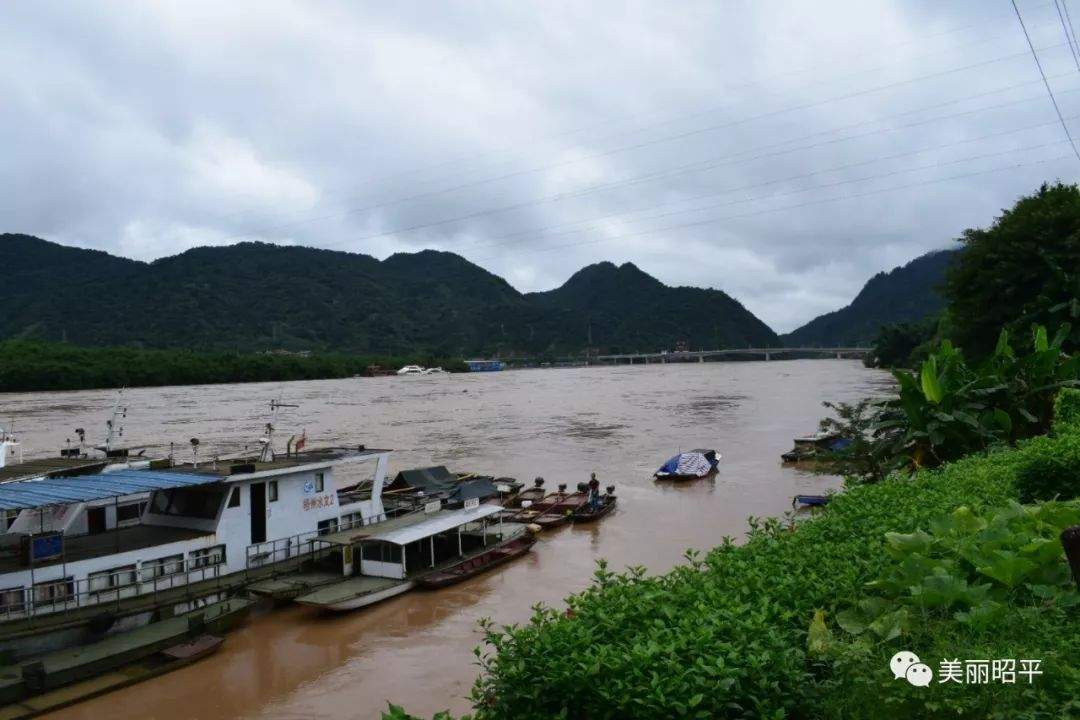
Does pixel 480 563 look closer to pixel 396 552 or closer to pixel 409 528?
pixel 409 528

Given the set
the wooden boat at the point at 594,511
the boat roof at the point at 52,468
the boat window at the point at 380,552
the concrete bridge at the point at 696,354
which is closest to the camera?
the boat roof at the point at 52,468

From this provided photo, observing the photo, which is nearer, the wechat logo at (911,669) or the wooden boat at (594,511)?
the wechat logo at (911,669)


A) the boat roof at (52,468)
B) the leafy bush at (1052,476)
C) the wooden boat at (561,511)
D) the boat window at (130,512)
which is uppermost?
the leafy bush at (1052,476)

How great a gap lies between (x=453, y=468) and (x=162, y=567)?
67.6ft

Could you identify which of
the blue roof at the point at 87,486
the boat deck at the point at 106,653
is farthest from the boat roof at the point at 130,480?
the boat deck at the point at 106,653

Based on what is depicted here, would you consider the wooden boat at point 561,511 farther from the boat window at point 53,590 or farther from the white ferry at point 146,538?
the boat window at point 53,590

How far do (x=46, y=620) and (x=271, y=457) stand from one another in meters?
6.92

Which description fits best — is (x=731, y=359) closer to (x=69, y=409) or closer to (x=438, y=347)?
(x=438, y=347)

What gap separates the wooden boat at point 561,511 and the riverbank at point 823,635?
18364mm

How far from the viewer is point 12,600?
12664mm

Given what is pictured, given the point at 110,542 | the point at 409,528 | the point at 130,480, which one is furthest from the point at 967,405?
the point at 110,542

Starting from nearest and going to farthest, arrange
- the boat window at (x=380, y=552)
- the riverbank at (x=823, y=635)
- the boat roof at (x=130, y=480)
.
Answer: the riverbank at (x=823, y=635) → the boat roof at (x=130, y=480) → the boat window at (x=380, y=552)

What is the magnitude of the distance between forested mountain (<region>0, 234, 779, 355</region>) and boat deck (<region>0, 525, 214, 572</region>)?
122 meters

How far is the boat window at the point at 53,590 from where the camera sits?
1284 centimetres
